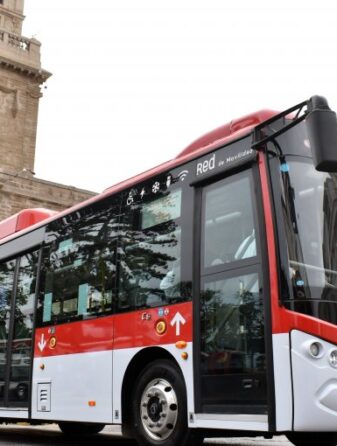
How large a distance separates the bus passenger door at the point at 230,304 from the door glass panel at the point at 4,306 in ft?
14.2

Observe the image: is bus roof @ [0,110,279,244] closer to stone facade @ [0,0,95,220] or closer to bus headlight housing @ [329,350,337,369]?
bus headlight housing @ [329,350,337,369]

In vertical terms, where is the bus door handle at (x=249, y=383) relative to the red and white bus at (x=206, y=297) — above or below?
below

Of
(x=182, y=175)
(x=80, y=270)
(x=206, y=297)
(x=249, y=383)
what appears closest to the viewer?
(x=249, y=383)

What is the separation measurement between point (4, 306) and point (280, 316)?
5723mm

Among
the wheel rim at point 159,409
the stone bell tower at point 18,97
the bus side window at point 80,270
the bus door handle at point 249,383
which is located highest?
the stone bell tower at point 18,97

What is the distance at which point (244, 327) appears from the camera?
5773mm

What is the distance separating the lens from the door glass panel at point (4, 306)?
9.53 m

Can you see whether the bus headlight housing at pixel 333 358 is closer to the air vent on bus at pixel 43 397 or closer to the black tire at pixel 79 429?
the air vent on bus at pixel 43 397

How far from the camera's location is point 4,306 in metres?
10.0

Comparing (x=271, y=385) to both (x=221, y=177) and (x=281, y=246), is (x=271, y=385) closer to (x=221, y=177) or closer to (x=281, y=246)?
(x=281, y=246)

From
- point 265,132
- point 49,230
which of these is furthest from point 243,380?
point 49,230

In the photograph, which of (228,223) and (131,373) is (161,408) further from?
(228,223)

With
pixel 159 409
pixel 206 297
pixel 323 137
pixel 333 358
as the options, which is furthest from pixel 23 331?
pixel 323 137

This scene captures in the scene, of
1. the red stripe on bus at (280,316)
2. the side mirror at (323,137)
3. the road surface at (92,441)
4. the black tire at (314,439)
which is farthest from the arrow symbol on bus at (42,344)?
the side mirror at (323,137)
